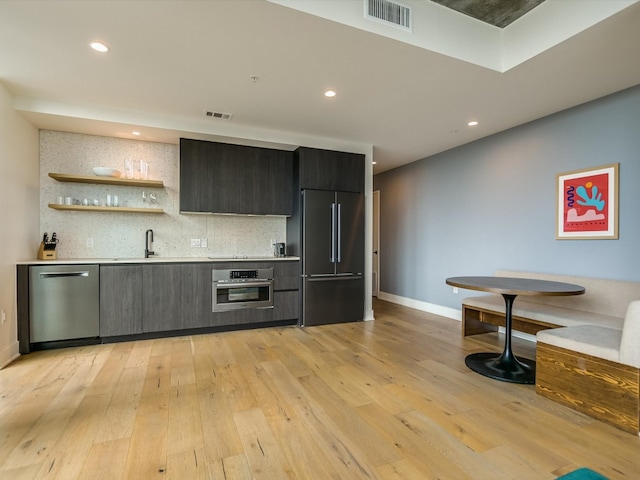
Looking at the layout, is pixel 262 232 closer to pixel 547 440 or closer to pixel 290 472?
pixel 290 472

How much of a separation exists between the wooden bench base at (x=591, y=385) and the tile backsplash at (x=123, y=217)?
12.0ft

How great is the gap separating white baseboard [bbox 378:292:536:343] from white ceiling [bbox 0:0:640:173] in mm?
2557

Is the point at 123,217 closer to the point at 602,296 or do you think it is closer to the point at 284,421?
the point at 284,421

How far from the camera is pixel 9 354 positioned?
9.91 ft

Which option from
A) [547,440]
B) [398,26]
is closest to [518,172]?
[398,26]

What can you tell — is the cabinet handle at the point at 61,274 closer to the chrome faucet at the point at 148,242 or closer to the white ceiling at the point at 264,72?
the chrome faucet at the point at 148,242

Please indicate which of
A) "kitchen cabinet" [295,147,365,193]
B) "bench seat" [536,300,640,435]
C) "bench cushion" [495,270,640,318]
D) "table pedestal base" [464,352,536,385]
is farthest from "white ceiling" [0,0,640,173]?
"table pedestal base" [464,352,536,385]

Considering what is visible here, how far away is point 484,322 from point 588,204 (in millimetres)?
1656

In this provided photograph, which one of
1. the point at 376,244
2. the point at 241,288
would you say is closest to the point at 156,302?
the point at 241,288

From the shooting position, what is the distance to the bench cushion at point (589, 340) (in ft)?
6.64

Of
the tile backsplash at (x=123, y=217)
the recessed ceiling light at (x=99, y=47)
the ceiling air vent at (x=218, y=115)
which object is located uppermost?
the recessed ceiling light at (x=99, y=47)

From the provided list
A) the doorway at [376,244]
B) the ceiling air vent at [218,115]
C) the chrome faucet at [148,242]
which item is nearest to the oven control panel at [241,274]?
the chrome faucet at [148,242]

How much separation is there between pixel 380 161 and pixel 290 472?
16.4ft

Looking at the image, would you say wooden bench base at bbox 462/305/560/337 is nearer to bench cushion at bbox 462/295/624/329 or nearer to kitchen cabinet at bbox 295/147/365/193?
bench cushion at bbox 462/295/624/329
